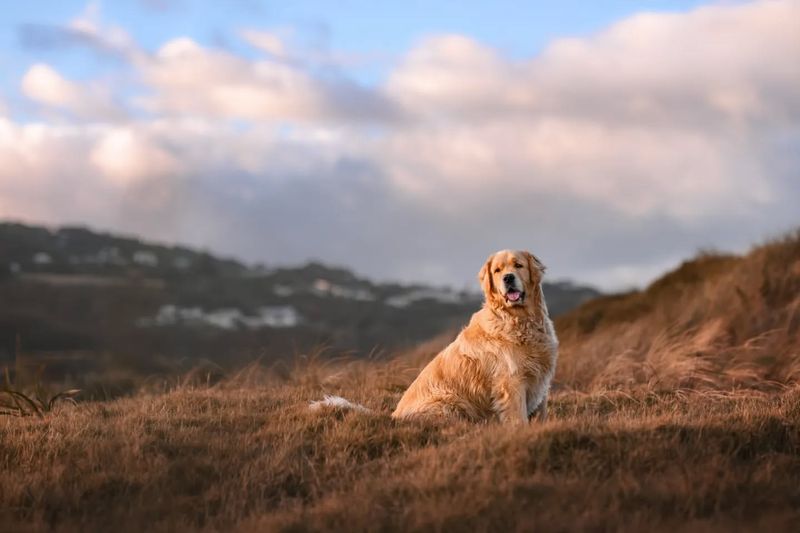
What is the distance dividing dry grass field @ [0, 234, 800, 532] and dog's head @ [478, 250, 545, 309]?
110cm

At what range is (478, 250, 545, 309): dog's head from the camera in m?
7.48

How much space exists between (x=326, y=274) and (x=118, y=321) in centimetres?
2148

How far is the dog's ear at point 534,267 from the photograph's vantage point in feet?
25.0

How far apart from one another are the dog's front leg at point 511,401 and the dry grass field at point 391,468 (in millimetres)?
310

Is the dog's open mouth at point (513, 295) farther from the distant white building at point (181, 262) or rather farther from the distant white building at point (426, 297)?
the distant white building at point (181, 262)

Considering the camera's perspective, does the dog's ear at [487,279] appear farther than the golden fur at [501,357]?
Yes

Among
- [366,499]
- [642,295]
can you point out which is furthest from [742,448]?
[642,295]

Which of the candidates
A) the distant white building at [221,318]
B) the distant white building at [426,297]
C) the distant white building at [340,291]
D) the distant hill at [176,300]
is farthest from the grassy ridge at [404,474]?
the distant white building at [340,291]

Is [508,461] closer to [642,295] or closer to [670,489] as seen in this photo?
[670,489]

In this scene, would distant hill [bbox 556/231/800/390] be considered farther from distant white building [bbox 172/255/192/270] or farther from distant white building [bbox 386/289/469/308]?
distant white building [bbox 172/255/192/270]

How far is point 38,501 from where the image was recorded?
236 inches

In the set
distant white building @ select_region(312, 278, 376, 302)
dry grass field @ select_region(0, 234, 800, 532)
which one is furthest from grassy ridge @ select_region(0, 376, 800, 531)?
distant white building @ select_region(312, 278, 376, 302)

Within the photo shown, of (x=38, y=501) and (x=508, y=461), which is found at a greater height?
(x=508, y=461)

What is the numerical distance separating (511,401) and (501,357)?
1.25 ft
